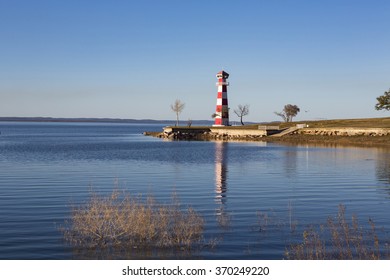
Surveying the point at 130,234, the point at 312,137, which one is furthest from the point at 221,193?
the point at 312,137

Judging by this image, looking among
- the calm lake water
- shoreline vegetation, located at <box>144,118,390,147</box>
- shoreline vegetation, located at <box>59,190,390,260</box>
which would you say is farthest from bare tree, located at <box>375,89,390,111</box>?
shoreline vegetation, located at <box>59,190,390,260</box>

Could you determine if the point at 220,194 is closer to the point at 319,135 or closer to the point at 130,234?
the point at 130,234

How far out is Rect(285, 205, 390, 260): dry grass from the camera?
48.7 feet

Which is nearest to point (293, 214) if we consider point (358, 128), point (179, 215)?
point (179, 215)

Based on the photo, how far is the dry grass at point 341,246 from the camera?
14.8m

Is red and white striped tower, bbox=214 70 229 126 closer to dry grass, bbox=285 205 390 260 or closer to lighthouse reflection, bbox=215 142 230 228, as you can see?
lighthouse reflection, bbox=215 142 230 228

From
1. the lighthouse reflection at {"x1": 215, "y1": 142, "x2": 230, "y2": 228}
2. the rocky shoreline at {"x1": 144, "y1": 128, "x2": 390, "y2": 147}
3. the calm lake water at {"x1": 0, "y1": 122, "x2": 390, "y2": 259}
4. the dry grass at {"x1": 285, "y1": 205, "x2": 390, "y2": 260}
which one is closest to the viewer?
the dry grass at {"x1": 285, "y1": 205, "x2": 390, "y2": 260}

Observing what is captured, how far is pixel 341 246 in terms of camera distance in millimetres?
16109

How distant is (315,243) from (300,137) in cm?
8337

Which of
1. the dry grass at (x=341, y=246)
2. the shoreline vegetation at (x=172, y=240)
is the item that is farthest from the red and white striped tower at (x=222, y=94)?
the dry grass at (x=341, y=246)

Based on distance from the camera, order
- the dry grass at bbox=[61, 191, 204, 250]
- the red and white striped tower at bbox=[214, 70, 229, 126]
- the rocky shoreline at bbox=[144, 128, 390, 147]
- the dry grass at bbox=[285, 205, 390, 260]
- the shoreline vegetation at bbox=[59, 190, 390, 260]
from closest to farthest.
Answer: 1. the dry grass at bbox=[285, 205, 390, 260]
2. the shoreline vegetation at bbox=[59, 190, 390, 260]
3. the dry grass at bbox=[61, 191, 204, 250]
4. the rocky shoreline at bbox=[144, 128, 390, 147]
5. the red and white striped tower at bbox=[214, 70, 229, 126]

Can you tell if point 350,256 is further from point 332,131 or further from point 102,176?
point 332,131

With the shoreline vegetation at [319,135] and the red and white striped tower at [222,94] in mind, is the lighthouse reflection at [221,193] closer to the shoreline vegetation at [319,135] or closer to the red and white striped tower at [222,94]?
the shoreline vegetation at [319,135]

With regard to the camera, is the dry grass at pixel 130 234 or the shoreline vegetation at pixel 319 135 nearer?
the dry grass at pixel 130 234
